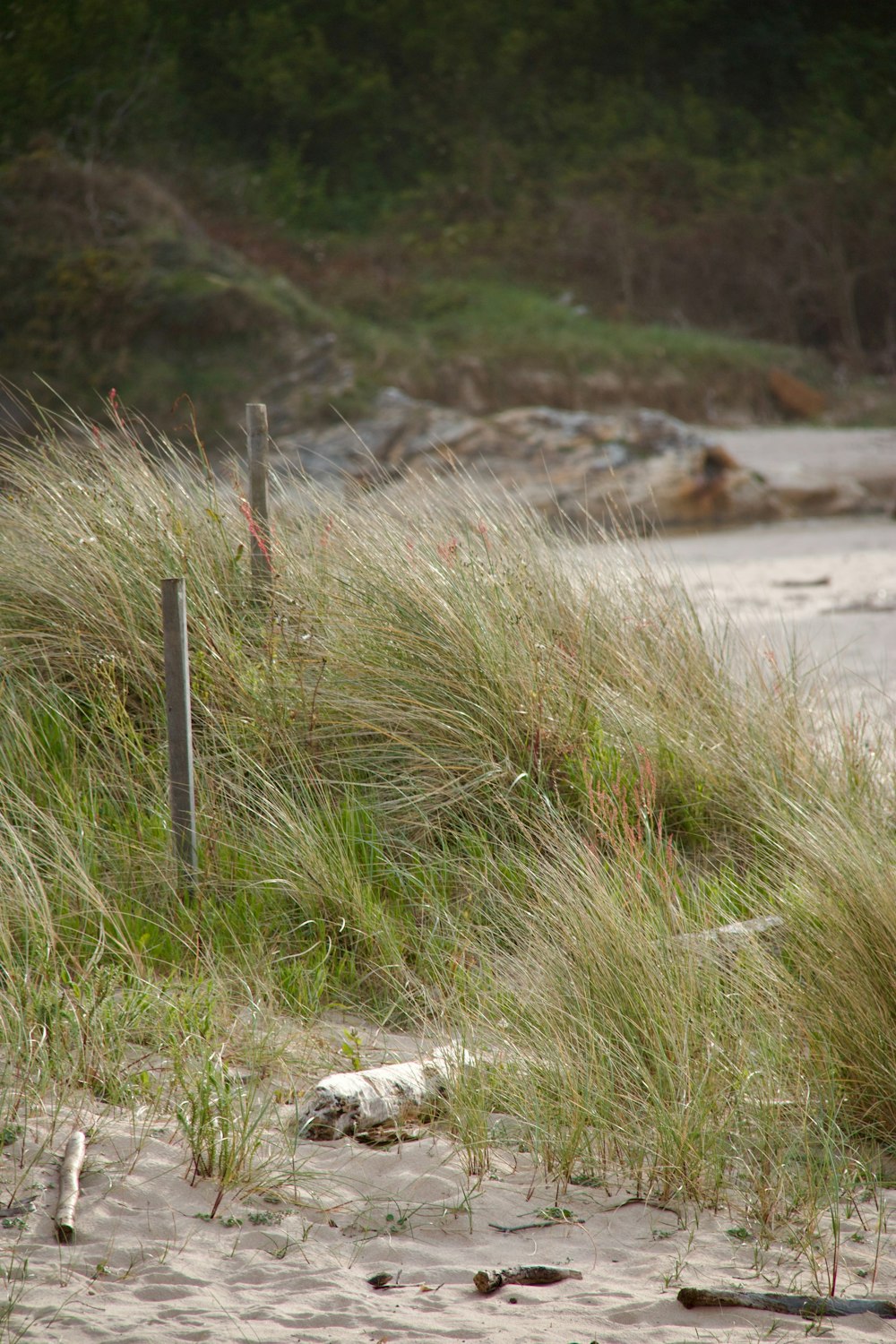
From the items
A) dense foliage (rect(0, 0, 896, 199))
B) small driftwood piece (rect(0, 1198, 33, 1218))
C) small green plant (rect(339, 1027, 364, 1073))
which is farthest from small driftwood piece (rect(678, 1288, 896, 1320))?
dense foliage (rect(0, 0, 896, 199))

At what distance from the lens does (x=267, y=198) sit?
24.0m

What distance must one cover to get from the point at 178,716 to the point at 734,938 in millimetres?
1506

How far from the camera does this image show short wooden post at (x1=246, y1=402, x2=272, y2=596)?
4.18 meters

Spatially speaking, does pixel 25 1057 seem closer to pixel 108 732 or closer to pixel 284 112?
pixel 108 732

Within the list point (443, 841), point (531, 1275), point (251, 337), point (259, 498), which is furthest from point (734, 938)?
point (251, 337)

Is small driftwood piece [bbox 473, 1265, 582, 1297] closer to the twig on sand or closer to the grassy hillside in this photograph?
the twig on sand

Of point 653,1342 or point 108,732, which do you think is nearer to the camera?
point 653,1342

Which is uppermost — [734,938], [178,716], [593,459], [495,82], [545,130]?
[495,82]

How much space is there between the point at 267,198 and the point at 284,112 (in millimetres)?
2774

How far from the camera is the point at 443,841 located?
3.49 metres

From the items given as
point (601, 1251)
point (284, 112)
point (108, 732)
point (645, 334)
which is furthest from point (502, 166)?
point (601, 1251)

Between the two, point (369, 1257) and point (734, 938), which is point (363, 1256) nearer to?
point (369, 1257)

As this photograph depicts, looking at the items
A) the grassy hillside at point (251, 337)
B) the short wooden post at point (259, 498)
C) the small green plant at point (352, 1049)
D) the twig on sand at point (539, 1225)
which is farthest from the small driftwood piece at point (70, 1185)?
the grassy hillside at point (251, 337)

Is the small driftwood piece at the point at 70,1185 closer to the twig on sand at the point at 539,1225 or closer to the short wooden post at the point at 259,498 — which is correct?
the twig on sand at the point at 539,1225
